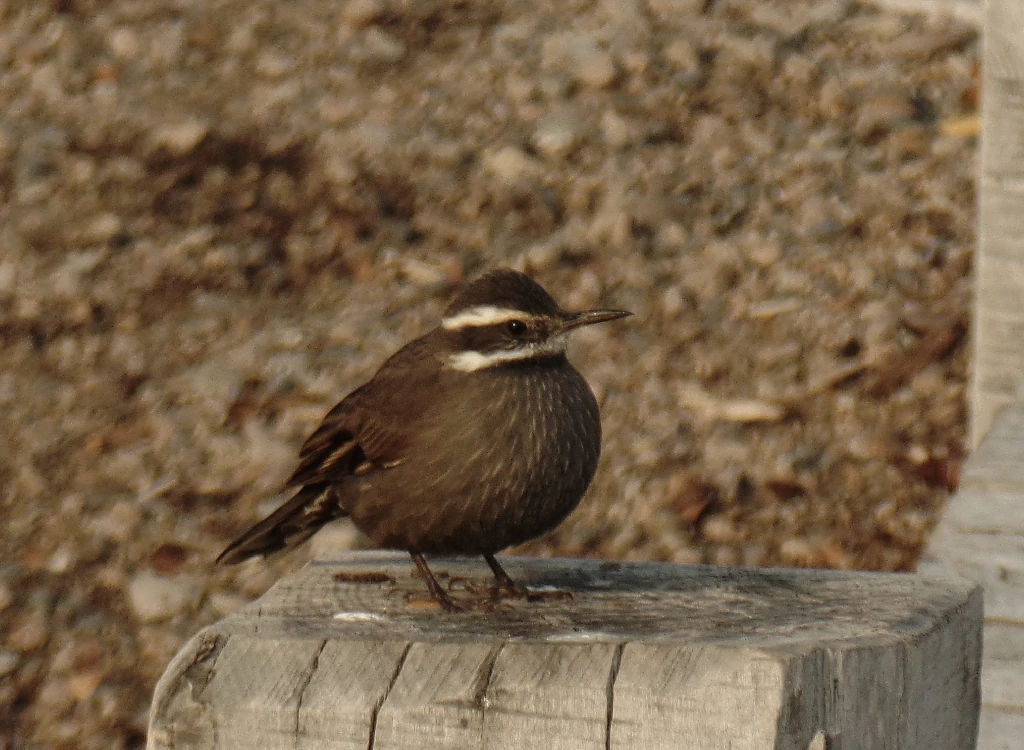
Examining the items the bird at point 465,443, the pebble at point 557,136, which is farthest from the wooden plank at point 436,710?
the pebble at point 557,136

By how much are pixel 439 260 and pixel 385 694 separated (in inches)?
206

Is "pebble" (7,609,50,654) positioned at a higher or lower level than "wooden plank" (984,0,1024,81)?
lower

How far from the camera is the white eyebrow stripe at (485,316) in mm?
4207

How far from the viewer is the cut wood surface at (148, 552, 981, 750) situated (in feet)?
7.07

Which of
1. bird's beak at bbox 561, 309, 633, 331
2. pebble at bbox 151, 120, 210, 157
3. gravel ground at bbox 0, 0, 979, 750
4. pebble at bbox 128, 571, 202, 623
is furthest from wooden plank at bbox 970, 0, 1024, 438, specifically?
pebble at bbox 151, 120, 210, 157

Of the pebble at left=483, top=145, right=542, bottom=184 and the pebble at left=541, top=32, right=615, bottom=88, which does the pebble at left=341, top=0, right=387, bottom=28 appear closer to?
the pebble at left=541, top=32, right=615, bottom=88

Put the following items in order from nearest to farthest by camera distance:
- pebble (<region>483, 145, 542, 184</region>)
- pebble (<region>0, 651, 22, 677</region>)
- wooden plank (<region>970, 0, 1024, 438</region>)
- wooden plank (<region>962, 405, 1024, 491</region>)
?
wooden plank (<region>962, 405, 1024, 491</region>) → wooden plank (<region>970, 0, 1024, 438</region>) → pebble (<region>0, 651, 22, 677</region>) → pebble (<region>483, 145, 542, 184</region>)

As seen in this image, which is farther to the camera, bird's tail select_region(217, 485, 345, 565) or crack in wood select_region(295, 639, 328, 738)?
bird's tail select_region(217, 485, 345, 565)

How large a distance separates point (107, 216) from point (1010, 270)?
4291 mm

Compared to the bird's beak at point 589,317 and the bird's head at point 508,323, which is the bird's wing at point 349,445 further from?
the bird's beak at point 589,317

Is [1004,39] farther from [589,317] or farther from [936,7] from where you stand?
[936,7]

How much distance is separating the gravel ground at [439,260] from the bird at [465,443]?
1651 mm

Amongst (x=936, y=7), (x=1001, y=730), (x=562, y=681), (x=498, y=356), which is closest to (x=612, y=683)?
(x=562, y=681)

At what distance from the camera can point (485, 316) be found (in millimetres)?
4215
